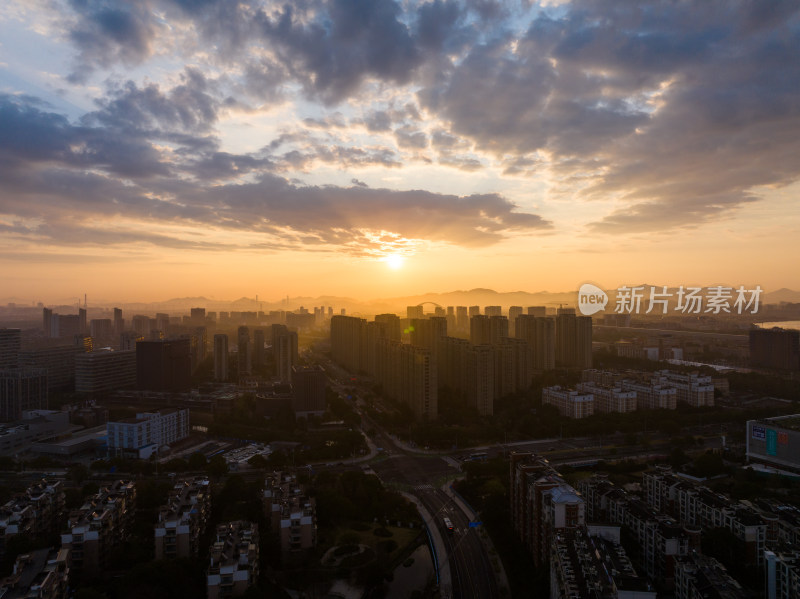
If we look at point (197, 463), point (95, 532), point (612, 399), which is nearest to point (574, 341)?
point (612, 399)

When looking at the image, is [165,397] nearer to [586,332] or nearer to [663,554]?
[663,554]

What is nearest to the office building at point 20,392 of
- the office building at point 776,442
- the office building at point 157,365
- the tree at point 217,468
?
the office building at point 157,365

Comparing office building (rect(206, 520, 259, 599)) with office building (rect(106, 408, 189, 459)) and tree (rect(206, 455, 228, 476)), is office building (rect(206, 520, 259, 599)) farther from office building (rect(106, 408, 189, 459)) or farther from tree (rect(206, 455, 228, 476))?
office building (rect(106, 408, 189, 459))

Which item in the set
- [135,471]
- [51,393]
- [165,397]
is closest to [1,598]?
[135,471]

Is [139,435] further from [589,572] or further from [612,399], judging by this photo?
[612,399]

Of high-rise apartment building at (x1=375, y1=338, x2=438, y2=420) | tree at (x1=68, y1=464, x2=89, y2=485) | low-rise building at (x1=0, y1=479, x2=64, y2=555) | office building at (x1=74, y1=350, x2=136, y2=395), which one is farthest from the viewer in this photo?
office building at (x1=74, y1=350, x2=136, y2=395)

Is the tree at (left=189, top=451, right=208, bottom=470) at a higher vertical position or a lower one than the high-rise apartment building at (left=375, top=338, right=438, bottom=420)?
lower

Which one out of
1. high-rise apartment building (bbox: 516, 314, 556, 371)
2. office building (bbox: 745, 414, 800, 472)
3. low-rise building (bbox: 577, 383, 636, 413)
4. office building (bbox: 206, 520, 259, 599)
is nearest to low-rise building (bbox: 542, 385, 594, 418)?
low-rise building (bbox: 577, 383, 636, 413)
